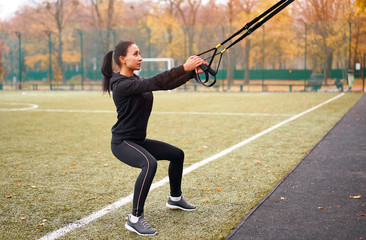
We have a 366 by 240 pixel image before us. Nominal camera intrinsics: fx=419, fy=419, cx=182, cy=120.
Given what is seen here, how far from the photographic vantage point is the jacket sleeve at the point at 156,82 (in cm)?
343

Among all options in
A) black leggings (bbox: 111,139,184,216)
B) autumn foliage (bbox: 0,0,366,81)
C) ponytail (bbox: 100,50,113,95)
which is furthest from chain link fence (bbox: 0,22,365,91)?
ponytail (bbox: 100,50,113,95)

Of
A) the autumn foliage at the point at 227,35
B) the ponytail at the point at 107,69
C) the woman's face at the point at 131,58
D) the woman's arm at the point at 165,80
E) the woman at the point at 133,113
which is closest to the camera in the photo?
the woman's arm at the point at 165,80

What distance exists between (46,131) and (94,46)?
2627cm

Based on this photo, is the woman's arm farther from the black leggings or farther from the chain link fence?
the chain link fence

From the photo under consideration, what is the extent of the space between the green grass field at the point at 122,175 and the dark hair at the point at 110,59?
1.34 m

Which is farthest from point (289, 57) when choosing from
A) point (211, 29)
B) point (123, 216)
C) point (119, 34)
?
point (123, 216)

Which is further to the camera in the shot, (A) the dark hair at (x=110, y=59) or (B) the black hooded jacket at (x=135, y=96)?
(A) the dark hair at (x=110, y=59)

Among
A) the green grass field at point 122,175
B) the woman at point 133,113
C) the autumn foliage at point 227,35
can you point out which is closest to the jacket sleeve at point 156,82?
the woman at point 133,113

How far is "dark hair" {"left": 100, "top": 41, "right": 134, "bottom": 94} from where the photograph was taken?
3740 mm

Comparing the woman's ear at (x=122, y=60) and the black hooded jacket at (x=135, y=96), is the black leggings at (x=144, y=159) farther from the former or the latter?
the woman's ear at (x=122, y=60)

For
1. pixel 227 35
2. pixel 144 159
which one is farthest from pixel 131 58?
pixel 227 35

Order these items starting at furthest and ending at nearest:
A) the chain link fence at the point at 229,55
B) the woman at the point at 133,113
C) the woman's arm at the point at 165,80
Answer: the chain link fence at the point at 229,55 < the woman at the point at 133,113 < the woman's arm at the point at 165,80

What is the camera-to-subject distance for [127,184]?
5.40 metres

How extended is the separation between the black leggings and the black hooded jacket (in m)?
0.09
